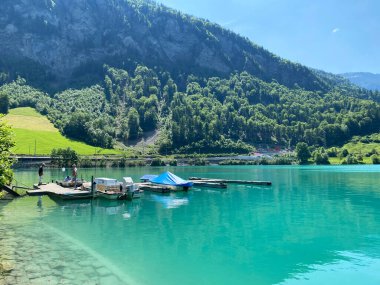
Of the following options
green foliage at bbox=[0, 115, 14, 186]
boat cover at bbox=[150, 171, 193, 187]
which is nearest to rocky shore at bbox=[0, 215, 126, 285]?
green foliage at bbox=[0, 115, 14, 186]

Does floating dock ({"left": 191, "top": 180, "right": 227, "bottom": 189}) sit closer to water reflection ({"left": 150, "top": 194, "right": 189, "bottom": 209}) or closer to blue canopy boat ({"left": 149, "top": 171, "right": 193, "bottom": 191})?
blue canopy boat ({"left": 149, "top": 171, "right": 193, "bottom": 191})

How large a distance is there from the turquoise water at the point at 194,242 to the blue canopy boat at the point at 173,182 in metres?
20.8

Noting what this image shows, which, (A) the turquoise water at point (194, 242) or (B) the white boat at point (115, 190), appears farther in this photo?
(B) the white boat at point (115, 190)

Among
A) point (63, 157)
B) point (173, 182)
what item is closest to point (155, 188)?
point (173, 182)

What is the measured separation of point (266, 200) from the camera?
2386 inches

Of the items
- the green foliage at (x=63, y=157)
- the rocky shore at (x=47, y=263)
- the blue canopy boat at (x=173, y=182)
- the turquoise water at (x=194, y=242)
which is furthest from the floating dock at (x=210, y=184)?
the green foliage at (x=63, y=157)

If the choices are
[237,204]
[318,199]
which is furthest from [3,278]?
[318,199]

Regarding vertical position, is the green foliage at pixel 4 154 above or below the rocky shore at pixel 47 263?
above

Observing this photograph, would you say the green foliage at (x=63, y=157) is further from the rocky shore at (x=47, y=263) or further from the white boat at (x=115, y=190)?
the rocky shore at (x=47, y=263)

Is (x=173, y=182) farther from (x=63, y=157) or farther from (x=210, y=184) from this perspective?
(x=63, y=157)

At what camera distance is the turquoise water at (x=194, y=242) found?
2277 centimetres

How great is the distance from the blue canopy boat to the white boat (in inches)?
536

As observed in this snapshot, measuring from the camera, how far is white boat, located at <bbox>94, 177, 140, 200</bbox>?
190 feet

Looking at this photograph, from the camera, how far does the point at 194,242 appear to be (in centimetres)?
3091
